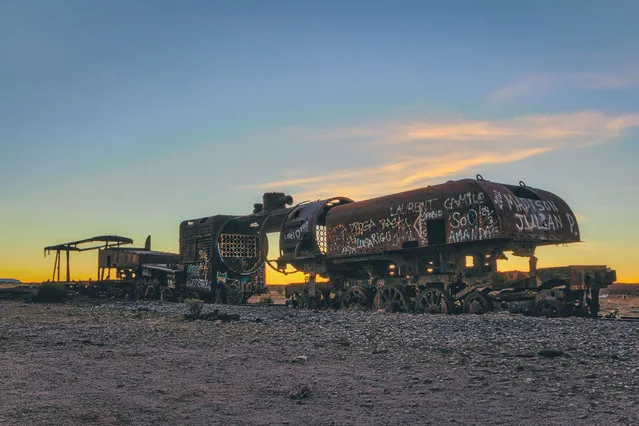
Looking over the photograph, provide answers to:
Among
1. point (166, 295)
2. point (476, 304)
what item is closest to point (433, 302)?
point (476, 304)

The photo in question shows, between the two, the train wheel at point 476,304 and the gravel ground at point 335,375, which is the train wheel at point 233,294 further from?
the gravel ground at point 335,375

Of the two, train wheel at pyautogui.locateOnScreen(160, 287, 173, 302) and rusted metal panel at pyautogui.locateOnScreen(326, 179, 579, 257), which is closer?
rusted metal panel at pyautogui.locateOnScreen(326, 179, 579, 257)

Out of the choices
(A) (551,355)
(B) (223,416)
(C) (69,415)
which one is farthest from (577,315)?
(C) (69,415)

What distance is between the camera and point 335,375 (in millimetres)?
8484

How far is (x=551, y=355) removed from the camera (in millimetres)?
9188

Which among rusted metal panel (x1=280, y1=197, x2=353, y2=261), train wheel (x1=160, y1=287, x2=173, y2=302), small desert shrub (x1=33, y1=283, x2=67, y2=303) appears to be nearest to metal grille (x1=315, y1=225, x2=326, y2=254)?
rusted metal panel (x1=280, y1=197, x2=353, y2=261)

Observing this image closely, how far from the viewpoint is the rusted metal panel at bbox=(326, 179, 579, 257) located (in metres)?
17.0

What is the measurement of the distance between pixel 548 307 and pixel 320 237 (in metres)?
9.50

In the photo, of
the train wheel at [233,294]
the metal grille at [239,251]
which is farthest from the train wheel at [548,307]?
the metal grille at [239,251]

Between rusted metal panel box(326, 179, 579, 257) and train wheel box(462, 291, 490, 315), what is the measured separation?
160 cm

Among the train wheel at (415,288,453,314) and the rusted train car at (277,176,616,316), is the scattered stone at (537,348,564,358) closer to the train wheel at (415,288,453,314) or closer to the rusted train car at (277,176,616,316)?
the rusted train car at (277,176,616,316)

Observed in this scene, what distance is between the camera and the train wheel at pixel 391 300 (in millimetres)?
19625

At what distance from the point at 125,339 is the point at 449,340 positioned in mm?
6736

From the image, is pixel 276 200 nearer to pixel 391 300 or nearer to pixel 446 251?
pixel 391 300
